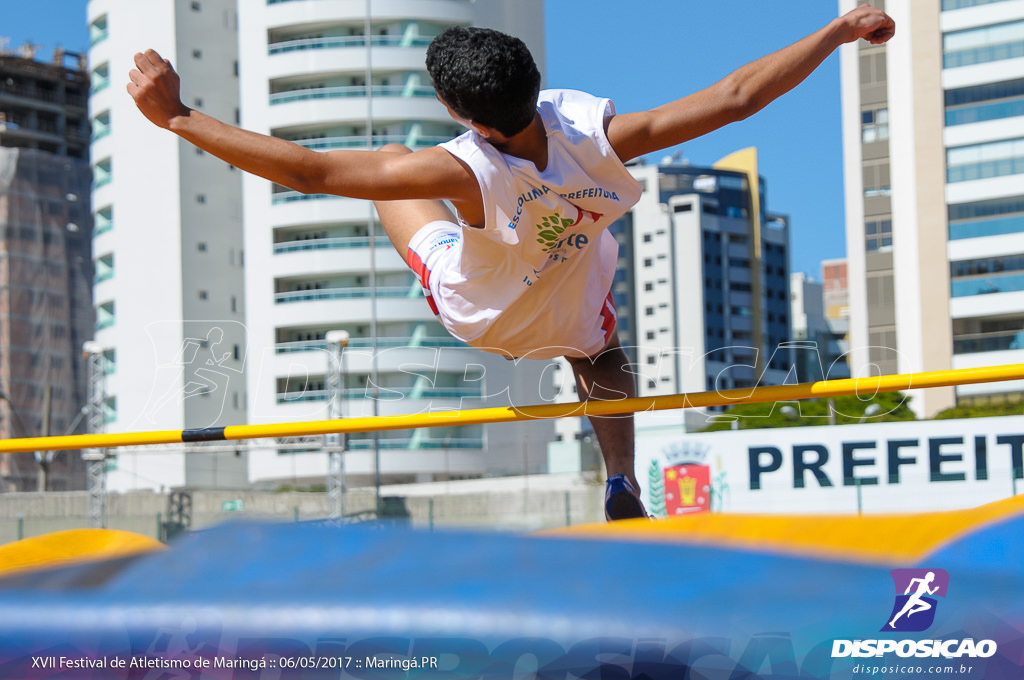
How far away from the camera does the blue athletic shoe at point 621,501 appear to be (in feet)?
8.90

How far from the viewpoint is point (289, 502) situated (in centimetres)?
1877

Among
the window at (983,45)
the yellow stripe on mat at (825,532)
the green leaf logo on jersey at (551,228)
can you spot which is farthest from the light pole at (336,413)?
the window at (983,45)

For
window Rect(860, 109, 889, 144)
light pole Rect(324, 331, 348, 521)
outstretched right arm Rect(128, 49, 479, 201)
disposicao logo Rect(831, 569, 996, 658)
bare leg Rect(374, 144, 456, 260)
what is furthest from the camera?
window Rect(860, 109, 889, 144)

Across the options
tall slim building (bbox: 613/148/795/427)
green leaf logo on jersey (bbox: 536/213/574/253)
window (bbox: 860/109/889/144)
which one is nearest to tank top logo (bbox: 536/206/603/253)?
green leaf logo on jersey (bbox: 536/213/574/253)

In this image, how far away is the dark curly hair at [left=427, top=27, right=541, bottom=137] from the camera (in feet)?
6.66

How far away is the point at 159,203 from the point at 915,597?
1409 inches

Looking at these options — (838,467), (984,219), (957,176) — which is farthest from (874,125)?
(838,467)

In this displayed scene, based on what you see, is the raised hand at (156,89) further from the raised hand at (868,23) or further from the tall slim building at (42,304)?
the tall slim building at (42,304)

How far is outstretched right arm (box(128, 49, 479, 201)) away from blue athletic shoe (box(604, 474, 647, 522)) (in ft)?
3.11

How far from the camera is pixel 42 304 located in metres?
38.7

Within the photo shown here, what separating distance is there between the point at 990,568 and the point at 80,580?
6.30 feet

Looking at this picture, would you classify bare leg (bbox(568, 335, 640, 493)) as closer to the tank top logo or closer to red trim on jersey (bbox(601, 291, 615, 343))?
red trim on jersey (bbox(601, 291, 615, 343))

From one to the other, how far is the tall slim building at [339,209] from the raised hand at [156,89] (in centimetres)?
2807

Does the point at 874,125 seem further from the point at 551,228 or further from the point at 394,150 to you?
the point at 394,150
